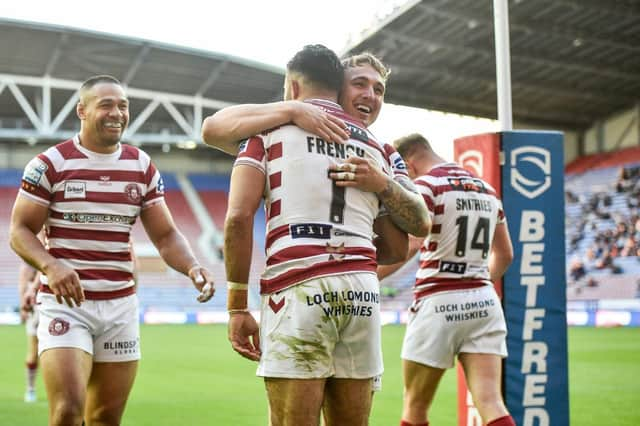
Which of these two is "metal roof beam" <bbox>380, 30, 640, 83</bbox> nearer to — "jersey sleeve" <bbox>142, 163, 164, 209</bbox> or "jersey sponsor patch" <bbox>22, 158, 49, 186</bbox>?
"jersey sleeve" <bbox>142, 163, 164, 209</bbox>

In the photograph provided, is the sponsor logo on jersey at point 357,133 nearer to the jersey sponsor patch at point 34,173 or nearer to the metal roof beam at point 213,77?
the jersey sponsor patch at point 34,173

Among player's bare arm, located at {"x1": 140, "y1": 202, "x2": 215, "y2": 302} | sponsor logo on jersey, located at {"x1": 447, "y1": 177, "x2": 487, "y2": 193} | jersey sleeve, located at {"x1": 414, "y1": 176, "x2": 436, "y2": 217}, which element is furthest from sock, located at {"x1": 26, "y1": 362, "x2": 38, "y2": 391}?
sponsor logo on jersey, located at {"x1": 447, "y1": 177, "x2": 487, "y2": 193}

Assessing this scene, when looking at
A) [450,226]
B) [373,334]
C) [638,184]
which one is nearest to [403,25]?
[638,184]

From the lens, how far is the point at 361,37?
29.7 meters

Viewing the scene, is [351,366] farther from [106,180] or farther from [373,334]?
[106,180]

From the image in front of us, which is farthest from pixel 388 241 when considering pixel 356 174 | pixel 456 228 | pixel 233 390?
pixel 233 390

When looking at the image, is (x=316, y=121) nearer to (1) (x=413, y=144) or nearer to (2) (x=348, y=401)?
(2) (x=348, y=401)

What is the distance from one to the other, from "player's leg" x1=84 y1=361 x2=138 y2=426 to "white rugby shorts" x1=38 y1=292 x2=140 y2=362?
56mm

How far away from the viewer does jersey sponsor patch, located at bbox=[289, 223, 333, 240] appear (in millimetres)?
3309

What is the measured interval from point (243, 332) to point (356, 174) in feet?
2.55

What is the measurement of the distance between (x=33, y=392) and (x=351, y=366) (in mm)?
7524

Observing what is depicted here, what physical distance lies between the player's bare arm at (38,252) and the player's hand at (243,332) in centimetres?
139

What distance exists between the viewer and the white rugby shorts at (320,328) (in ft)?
10.7

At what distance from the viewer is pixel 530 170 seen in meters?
5.81
